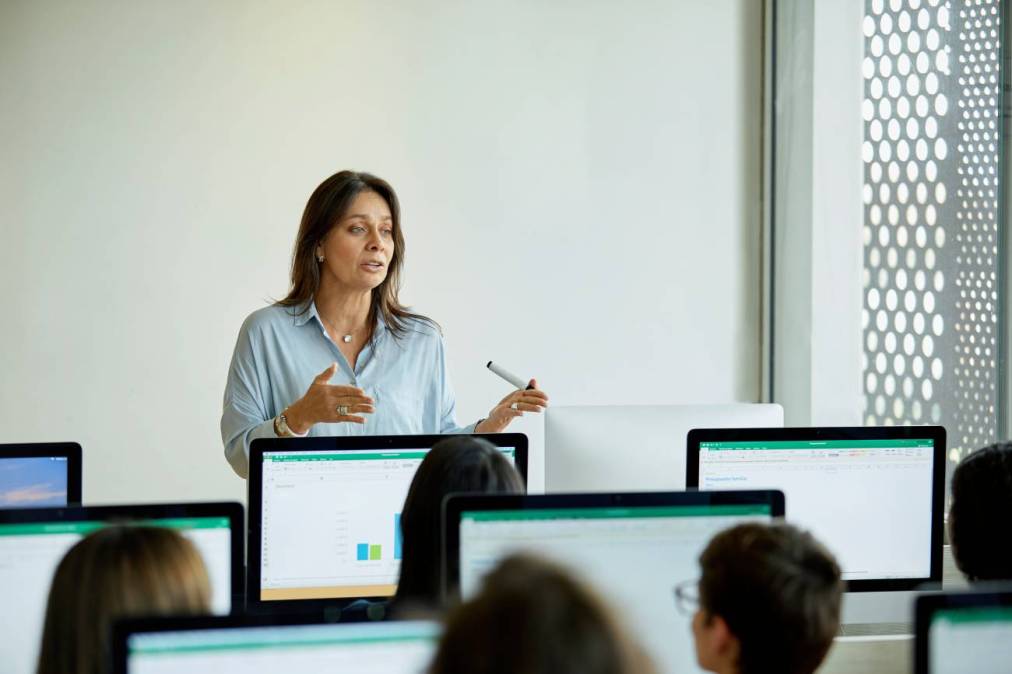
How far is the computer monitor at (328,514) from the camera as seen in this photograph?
80.0 inches

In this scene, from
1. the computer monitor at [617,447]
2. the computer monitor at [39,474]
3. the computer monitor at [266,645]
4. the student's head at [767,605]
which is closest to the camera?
the computer monitor at [266,645]

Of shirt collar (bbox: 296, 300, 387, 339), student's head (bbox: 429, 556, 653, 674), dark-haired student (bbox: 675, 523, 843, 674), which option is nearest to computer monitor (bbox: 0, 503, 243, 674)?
dark-haired student (bbox: 675, 523, 843, 674)

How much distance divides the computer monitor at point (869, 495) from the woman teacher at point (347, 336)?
0.83 meters

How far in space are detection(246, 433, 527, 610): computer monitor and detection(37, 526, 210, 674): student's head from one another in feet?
2.73

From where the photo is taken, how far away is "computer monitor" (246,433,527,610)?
2031mm

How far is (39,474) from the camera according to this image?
2.02 meters

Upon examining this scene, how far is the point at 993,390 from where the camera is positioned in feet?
12.2

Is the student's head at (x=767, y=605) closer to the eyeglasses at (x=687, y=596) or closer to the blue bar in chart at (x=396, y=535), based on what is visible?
the eyeglasses at (x=687, y=596)

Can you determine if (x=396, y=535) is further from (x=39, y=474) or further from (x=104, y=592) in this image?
(x=104, y=592)

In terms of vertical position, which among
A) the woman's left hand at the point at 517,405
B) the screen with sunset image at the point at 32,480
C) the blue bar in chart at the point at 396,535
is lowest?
the blue bar in chart at the point at 396,535

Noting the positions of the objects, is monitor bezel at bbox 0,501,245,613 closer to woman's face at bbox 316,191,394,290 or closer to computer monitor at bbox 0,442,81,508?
computer monitor at bbox 0,442,81,508

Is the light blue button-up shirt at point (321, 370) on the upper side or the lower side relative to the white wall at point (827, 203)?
lower

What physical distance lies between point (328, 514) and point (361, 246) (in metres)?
1.07

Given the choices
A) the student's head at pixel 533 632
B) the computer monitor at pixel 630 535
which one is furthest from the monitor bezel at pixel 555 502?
the student's head at pixel 533 632
